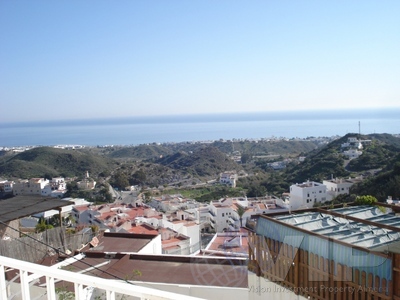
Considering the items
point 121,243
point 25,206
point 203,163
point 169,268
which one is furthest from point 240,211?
point 203,163

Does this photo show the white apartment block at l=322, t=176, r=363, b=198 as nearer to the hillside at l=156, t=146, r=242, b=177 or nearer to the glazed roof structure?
the glazed roof structure

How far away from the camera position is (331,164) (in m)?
30.6

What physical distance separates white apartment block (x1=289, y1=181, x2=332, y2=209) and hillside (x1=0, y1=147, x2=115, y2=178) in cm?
2508

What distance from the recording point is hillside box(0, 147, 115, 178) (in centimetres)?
4009

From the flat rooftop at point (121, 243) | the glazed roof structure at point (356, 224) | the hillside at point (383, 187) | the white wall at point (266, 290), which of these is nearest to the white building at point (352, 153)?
the hillside at point (383, 187)

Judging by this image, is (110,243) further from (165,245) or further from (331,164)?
(331,164)

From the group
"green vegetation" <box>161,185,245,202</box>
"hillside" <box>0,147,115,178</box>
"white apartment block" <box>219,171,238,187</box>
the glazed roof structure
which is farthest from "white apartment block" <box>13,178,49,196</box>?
the glazed roof structure

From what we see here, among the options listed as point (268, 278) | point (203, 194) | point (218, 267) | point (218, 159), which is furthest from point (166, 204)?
point (218, 159)

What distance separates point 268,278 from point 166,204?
1977cm

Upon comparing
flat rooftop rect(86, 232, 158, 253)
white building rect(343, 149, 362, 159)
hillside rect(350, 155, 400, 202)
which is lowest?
white building rect(343, 149, 362, 159)

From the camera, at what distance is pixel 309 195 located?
20.9 m

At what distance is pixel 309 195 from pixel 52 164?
3235 cm

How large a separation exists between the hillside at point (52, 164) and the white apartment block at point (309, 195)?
25.1 metres

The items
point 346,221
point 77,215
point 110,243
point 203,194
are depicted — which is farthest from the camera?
point 203,194
